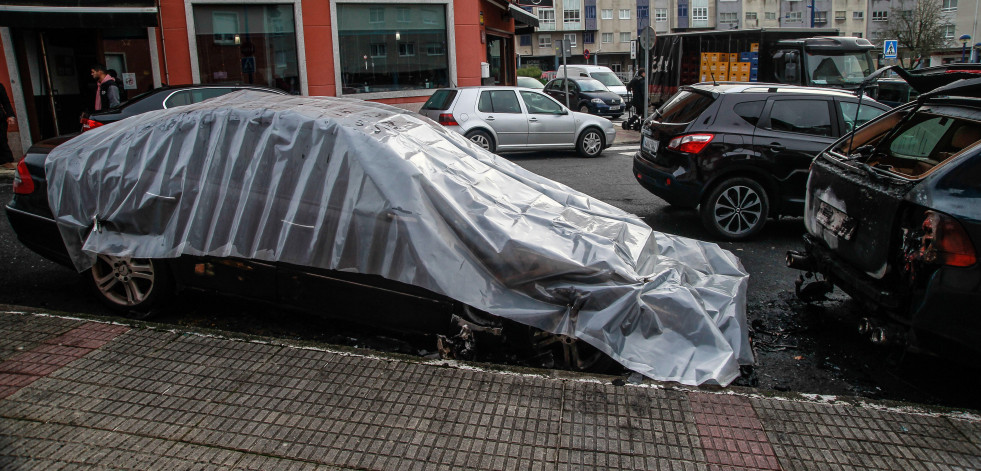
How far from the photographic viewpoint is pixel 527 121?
13.1m

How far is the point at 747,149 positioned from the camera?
6.95 metres

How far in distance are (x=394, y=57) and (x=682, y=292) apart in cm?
1495

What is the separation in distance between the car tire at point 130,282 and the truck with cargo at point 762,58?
15.4 metres

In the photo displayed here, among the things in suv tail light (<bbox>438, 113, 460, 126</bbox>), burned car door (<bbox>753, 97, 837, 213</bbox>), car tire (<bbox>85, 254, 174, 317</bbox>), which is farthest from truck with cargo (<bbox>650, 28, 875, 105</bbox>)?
car tire (<bbox>85, 254, 174, 317</bbox>)

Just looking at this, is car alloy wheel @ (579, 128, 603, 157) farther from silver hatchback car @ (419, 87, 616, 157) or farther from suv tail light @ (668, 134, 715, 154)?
suv tail light @ (668, 134, 715, 154)

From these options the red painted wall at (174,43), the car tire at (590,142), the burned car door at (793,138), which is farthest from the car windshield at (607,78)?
the burned car door at (793,138)

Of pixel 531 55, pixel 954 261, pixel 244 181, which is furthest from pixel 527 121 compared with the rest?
pixel 531 55

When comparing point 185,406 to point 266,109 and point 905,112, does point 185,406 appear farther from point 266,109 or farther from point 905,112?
point 905,112

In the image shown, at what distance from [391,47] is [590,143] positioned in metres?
6.66

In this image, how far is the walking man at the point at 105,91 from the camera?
1214 cm

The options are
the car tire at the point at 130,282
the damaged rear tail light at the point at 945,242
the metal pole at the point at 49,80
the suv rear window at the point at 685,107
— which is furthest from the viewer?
the metal pole at the point at 49,80

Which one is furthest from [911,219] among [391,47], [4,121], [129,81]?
[129,81]

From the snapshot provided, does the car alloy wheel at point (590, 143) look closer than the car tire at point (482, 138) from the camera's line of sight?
No

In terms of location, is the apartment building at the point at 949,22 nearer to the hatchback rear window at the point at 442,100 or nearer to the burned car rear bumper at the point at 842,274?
the hatchback rear window at the point at 442,100
